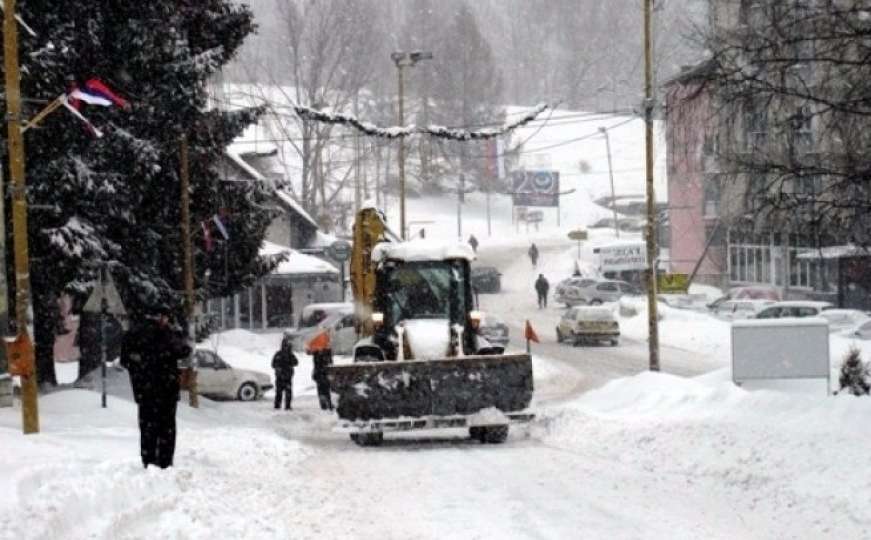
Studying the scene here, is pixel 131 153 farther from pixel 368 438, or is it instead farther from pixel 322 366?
pixel 368 438

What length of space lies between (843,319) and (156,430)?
113 ft

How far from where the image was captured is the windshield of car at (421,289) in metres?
20.3

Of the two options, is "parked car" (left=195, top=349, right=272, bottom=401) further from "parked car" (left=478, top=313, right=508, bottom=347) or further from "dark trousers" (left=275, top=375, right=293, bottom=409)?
"parked car" (left=478, top=313, right=508, bottom=347)

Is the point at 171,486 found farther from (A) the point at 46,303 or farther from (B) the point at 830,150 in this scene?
(A) the point at 46,303

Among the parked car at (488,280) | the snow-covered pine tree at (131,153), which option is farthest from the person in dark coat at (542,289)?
the snow-covered pine tree at (131,153)

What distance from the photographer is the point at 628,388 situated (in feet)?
77.9

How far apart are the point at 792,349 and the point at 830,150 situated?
7819 millimetres

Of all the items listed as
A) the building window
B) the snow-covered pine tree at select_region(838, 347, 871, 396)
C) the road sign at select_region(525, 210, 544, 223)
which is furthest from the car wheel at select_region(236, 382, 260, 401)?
the road sign at select_region(525, 210, 544, 223)

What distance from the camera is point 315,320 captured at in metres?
46.6

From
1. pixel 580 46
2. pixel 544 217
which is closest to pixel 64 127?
pixel 544 217

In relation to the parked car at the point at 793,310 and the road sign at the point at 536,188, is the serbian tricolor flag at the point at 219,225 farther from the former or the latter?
the road sign at the point at 536,188

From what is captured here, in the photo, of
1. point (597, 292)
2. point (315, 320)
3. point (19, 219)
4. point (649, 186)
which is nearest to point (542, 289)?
point (597, 292)

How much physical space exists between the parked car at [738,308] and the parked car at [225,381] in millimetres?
21290

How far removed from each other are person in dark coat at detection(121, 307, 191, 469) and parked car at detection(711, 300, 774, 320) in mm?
36845
